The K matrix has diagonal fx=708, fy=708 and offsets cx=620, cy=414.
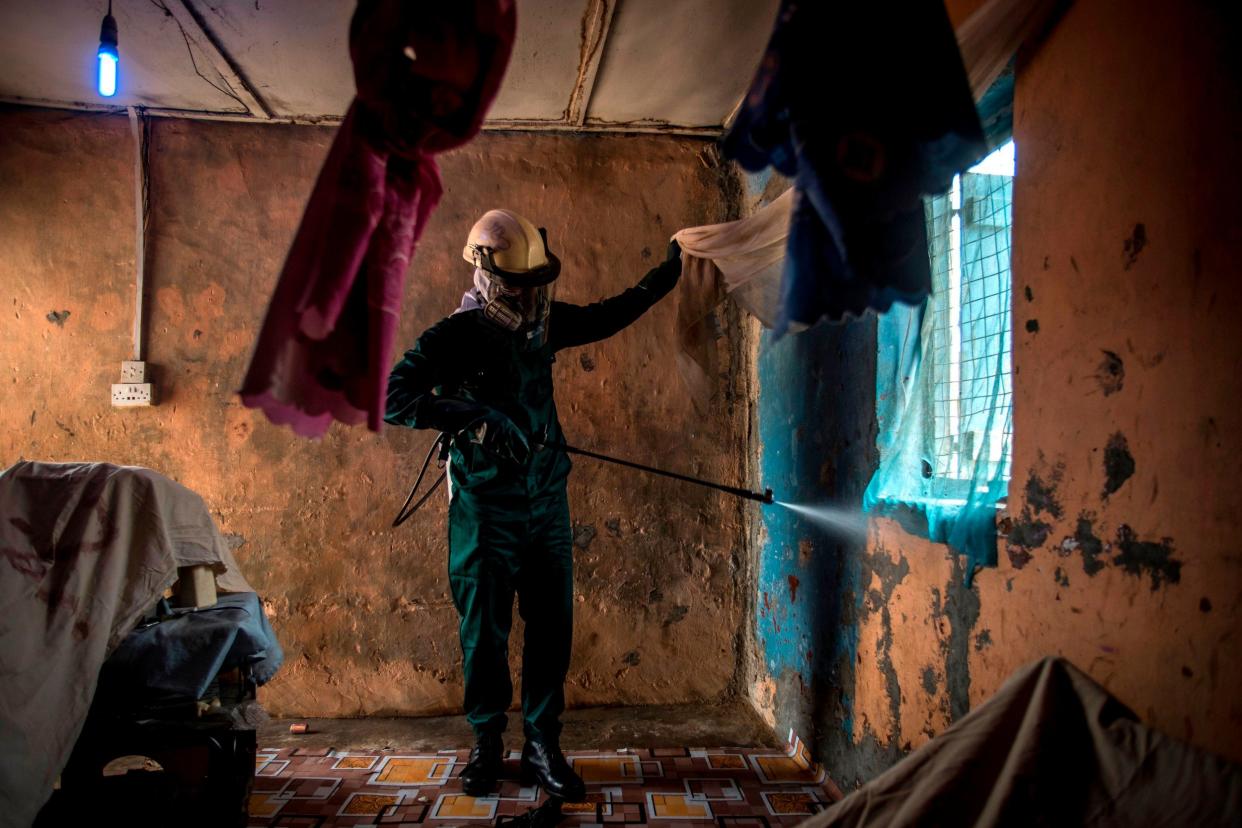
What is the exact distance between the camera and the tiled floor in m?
2.11

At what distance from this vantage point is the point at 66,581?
68.6 inches

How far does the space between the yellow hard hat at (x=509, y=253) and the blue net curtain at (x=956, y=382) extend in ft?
3.71

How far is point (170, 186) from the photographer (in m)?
3.09

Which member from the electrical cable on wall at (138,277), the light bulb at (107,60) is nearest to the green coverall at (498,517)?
the light bulb at (107,60)

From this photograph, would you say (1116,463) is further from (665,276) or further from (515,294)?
(515,294)

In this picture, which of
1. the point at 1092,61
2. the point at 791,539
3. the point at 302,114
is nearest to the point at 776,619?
the point at 791,539

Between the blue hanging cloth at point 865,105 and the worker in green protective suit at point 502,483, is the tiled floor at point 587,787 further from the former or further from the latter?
the blue hanging cloth at point 865,105

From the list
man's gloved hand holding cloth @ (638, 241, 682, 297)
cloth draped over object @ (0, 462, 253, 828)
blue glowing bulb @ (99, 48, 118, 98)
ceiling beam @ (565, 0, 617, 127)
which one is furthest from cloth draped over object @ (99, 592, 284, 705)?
ceiling beam @ (565, 0, 617, 127)

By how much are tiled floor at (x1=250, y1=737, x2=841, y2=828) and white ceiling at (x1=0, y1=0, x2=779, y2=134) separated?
254 centimetres

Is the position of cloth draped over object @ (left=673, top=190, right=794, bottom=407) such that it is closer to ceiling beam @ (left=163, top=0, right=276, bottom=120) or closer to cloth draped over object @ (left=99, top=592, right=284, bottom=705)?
cloth draped over object @ (left=99, top=592, right=284, bottom=705)

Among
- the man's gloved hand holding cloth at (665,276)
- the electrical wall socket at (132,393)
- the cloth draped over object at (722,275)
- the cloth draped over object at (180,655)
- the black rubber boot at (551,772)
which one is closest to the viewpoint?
the cloth draped over object at (180,655)

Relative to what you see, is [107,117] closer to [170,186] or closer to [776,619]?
[170,186]

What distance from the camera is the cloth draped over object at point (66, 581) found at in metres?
1.59

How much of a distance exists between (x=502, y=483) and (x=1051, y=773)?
1707 mm
